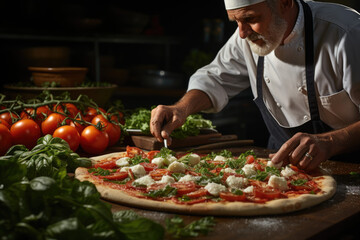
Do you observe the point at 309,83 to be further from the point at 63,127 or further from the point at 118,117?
the point at 63,127

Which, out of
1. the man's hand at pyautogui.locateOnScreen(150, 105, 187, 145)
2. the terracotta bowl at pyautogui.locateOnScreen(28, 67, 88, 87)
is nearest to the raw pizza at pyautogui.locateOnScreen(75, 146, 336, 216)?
the man's hand at pyautogui.locateOnScreen(150, 105, 187, 145)

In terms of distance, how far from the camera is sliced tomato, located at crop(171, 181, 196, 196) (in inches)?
70.3

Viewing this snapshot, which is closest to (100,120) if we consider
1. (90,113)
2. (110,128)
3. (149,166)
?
(110,128)

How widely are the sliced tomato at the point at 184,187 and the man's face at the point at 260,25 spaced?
0.91 m

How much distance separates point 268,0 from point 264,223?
1263 millimetres

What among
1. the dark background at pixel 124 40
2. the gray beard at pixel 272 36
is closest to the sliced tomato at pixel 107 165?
the gray beard at pixel 272 36

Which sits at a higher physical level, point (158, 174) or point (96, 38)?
point (96, 38)

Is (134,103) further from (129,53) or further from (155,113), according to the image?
(155,113)

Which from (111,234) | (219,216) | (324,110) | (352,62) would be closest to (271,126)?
(324,110)

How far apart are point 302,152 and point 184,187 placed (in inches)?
22.8

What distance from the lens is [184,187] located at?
1.82 metres

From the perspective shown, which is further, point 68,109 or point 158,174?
point 68,109

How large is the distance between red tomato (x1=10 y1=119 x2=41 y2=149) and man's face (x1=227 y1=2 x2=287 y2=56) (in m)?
1.17

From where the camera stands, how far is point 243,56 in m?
2.96
